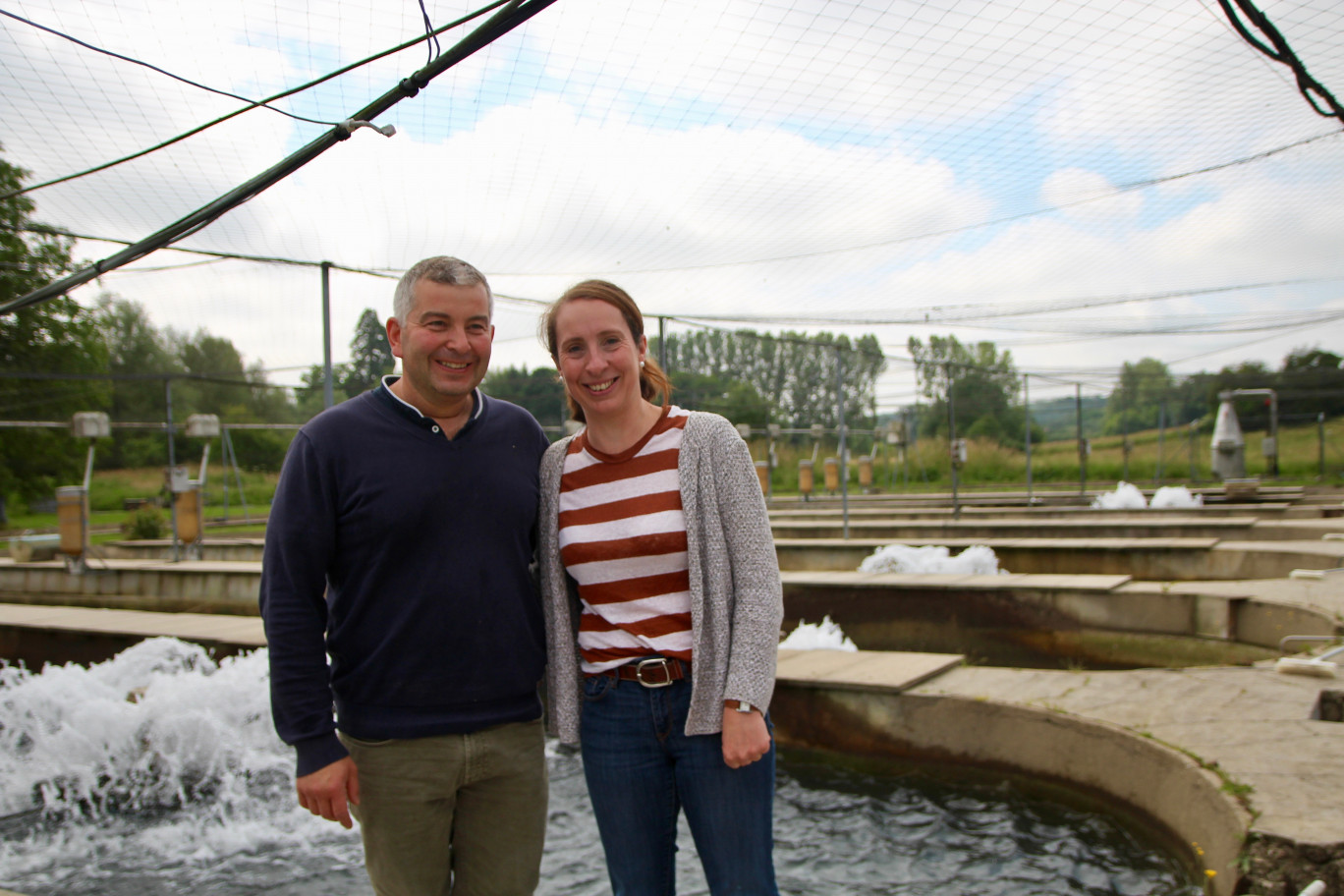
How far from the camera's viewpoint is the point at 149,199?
539cm

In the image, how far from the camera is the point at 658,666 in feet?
6.01

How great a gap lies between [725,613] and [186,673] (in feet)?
17.1

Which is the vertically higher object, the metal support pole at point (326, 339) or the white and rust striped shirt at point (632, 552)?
the metal support pole at point (326, 339)

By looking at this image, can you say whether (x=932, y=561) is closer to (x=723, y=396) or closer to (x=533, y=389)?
(x=533, y=389)

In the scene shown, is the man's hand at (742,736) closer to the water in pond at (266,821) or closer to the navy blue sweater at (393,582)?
the navy blue sweater at (393,582)

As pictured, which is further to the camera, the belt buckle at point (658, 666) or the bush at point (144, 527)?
the bush at point (144, 527)

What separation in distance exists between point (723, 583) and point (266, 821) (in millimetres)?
3766

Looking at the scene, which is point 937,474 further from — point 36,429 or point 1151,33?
point 36,429

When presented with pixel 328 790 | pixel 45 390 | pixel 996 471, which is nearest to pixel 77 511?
pixel 328 790

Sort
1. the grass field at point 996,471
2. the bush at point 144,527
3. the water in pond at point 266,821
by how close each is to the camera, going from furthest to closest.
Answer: the grass field at point 996,471 → the bush at point 144,527 → the water in pond at point 266,821

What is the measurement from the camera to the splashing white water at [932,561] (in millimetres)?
8672

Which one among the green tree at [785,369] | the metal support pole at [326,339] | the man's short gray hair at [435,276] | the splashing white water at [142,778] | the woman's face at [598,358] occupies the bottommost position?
the splashing white water at [142,778]

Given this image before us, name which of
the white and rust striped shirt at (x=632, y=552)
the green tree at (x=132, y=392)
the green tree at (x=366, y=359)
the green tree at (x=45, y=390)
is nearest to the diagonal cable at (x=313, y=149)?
the white and rust striped shirt at (x=632, y=552)

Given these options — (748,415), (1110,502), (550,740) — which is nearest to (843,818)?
(550,740)
